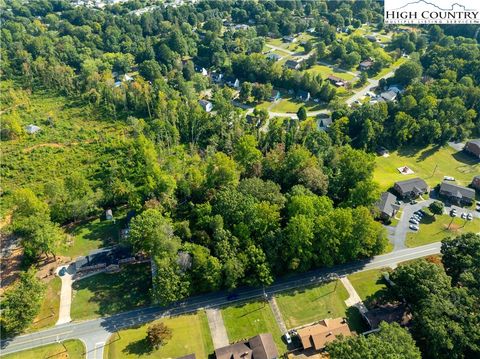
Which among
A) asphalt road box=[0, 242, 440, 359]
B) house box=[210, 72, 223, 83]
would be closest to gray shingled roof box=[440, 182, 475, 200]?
asphalt road box=[0, 242, 440, 359]

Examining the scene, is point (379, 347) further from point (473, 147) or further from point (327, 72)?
point (327, 72)

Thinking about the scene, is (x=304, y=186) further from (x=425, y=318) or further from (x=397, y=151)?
(x=397, y=151)

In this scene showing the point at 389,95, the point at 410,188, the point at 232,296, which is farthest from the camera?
the point at 389,95

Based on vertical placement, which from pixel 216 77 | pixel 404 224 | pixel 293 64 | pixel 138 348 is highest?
pixel 216 77

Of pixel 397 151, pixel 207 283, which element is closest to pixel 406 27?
pixel 397 151

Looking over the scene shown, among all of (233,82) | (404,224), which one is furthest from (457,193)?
(233,82)

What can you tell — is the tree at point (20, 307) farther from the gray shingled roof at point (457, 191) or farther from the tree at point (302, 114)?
the gray shingled roof at point (457, 191)

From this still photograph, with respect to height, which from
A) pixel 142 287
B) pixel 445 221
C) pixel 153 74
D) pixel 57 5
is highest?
pixel 57 5

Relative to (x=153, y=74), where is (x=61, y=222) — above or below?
below

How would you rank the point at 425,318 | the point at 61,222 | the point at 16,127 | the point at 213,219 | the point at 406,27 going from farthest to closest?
the point at 406,27, the point at 16,127, the point at 61,222, the point at 213,219, the point at 425,318
